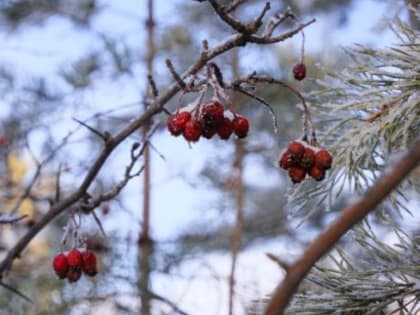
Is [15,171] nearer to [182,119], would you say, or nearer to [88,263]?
[88,263]

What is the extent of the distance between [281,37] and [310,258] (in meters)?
0.51

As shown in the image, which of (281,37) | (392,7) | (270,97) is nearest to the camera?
(281,37)

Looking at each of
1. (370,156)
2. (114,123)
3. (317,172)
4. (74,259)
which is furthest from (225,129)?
(114,123)

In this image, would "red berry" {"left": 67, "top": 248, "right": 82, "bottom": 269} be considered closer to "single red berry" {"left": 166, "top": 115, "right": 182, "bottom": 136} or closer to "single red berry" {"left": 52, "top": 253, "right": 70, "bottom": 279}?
"single red berry" {"left": 52, "top": 253, "right": 70, "bottom": 279}

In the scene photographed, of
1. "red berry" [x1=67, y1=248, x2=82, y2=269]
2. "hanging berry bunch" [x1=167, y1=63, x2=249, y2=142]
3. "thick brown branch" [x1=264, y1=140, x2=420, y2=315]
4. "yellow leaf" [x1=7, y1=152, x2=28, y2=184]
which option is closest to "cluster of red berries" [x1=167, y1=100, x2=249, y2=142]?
"hanging berry bunch" [x1=167, y1=63, x2=249, y2=142]

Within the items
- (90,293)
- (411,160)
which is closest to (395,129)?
(411,160)

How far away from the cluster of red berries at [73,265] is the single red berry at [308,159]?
0.43 metres

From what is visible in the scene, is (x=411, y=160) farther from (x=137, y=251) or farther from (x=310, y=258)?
(x=137, y=251)

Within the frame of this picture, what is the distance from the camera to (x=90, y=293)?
2166mm

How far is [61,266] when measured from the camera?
3.53 ft

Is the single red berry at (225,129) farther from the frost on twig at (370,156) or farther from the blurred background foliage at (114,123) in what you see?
the blurred background foliage at (114,123)

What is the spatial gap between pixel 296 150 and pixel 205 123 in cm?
11

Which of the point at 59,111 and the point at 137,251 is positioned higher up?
the point at 59,111

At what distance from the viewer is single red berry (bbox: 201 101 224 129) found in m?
0.84
